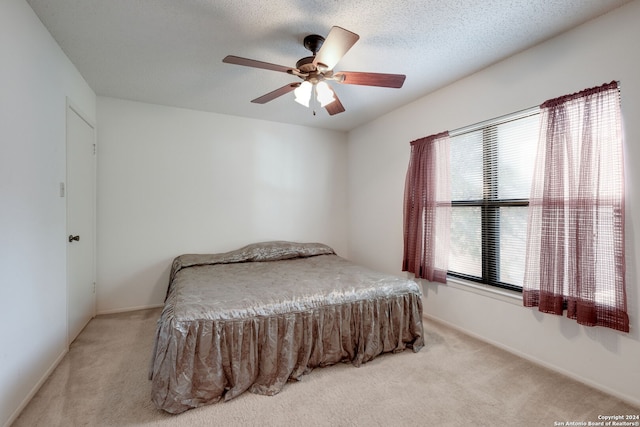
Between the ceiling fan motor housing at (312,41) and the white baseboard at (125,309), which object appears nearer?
the ceiling fan motor housing at (312,41)

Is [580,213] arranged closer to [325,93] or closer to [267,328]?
[325,93]

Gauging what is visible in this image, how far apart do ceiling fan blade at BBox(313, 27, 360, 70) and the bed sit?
1658 millimetres

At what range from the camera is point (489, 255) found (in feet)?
8.62

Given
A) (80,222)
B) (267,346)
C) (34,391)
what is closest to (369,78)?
(267,346)

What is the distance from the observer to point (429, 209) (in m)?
3.06

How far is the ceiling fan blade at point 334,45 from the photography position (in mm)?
1583

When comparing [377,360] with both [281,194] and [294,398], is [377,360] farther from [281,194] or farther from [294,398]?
[281,194]

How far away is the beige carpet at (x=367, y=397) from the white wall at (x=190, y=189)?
1.22m

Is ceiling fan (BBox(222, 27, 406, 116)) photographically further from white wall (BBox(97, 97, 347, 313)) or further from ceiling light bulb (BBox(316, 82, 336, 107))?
white wall (BBox(97, 97, 347, 313))

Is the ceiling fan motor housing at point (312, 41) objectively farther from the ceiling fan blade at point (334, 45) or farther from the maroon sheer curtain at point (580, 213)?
the maroon sheer curtain at point (580, 213)

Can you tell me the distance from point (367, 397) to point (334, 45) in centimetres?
220

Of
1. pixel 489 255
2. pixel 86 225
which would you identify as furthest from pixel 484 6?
pixel 86 225

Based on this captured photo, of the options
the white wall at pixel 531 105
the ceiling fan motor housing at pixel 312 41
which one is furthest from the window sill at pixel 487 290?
the ceiling fan motor housing at pixel 312 41

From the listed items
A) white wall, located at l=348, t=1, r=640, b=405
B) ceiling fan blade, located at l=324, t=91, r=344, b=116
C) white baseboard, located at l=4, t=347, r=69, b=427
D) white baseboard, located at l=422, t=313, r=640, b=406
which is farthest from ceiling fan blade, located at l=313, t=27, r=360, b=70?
white baseboard, located at l=4, t=347, r=69, b=427
